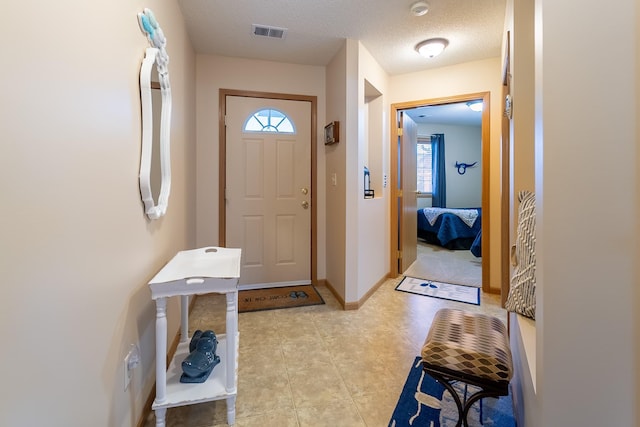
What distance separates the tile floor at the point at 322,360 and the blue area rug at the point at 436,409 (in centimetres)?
6

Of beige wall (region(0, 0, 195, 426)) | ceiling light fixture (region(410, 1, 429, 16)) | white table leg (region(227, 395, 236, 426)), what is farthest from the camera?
ceiling light fixture (region(410, 1, 429, 16))

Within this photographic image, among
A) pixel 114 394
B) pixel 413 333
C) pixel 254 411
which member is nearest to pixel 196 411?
pixel 254 411

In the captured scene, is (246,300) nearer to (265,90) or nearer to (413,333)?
(413,333)

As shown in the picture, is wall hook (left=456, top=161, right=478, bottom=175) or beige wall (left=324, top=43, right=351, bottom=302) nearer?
beige wall (left=324, top=43, right=351, bottom=302)

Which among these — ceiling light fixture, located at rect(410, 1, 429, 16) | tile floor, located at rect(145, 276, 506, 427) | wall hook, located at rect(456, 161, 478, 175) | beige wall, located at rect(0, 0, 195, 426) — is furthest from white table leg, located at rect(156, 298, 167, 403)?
wall hook, located at rect(456, 161, 478, 175)

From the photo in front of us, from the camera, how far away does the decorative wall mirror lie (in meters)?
1.39

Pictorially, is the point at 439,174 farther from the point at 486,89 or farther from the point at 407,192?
the point at 486,89

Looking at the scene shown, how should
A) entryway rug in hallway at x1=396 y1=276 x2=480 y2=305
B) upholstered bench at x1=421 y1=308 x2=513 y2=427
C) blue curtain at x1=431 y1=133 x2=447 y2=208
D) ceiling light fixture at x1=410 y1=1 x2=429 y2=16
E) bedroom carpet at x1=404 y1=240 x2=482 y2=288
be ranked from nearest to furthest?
upholstered bench at x1=421 y1=308 x2=513 y2=427 → ceiling light fixture at x1=410 y1=1 x2=429 y2=16 → entryway rug in hallway at x1=396 y1=276 x2=480 y2=305 → bedroom carpet at x1=404 y1=240 x2=482 y2=288 → blue curtain at x1=431 y1=133 x2=447 y2=208

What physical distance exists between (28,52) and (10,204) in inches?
13.4

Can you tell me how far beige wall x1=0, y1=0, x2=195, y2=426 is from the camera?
658 millimetres

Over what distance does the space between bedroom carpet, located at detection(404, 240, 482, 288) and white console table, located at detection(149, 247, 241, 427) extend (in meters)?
2.80

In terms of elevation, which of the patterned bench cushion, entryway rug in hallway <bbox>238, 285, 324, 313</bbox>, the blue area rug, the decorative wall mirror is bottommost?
the blue area rug

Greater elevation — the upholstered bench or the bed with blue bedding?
the bed with blue bedding

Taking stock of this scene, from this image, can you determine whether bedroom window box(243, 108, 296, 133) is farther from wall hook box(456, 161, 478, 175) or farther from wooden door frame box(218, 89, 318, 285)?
wall hook box(456, 161, 478, 175)
